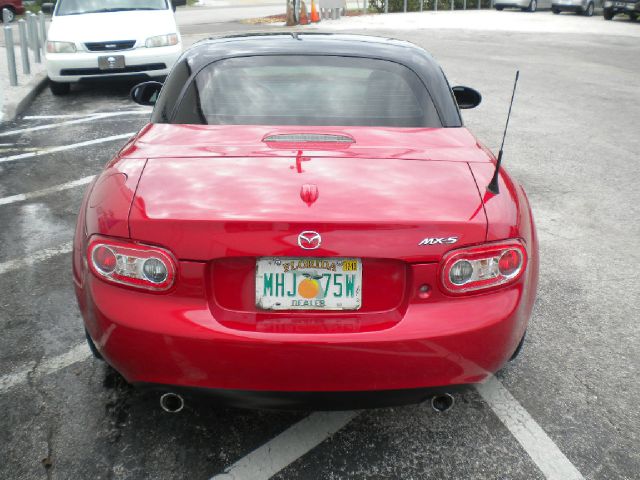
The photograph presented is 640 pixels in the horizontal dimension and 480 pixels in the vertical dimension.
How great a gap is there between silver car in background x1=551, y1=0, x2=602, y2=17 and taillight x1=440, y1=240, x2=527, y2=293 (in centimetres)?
3561

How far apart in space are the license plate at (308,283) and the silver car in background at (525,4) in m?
38.3

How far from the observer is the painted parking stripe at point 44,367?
3.44 meters

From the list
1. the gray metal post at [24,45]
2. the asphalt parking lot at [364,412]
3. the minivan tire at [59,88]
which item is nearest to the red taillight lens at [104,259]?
the asphalt parking lot at [364,412]

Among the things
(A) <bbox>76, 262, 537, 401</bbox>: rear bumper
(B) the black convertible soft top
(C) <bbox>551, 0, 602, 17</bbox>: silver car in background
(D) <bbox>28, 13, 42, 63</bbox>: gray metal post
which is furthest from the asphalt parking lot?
(C) <bbox>551, 0, 602, 17</bbox>: silver car in background

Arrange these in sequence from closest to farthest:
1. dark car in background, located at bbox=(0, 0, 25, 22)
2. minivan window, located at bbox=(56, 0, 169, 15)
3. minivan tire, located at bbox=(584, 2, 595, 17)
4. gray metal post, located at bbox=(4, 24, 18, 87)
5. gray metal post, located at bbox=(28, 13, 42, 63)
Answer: gray metal post, located at bbox=(4, 24, 18, 87) → minivan window, located at bbox=(56, 0, 169, 15) → gray metal post, located at bbox=(28, 13, 42, 63) → dark car in background, located at bbox=(0, 0, 25, 22) → minivan tire, located at bbox=(584, 2, 595, 17)

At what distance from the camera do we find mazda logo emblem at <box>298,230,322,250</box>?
2424 mm

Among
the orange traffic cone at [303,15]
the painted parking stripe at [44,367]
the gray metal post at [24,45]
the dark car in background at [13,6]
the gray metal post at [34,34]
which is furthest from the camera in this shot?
the dark car in background at [13,6]

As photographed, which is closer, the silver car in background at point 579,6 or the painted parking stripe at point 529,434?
the painted parking stripe at point 529,434

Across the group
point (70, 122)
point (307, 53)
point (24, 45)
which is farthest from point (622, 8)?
point (307, 53)

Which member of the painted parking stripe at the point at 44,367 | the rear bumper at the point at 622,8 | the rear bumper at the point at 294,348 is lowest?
the painted parking stripe at the point at 44,367

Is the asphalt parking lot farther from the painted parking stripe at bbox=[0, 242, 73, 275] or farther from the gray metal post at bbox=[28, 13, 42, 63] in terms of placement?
the gray metal post at bbox=[28, 13, 42, 63]

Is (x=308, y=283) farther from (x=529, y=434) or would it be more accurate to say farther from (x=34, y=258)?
(x=34, y=258)

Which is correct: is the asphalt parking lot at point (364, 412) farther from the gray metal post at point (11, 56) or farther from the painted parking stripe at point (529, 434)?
the gray metal post at point (11, 56)

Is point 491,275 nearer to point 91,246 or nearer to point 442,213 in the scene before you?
point 442,213
